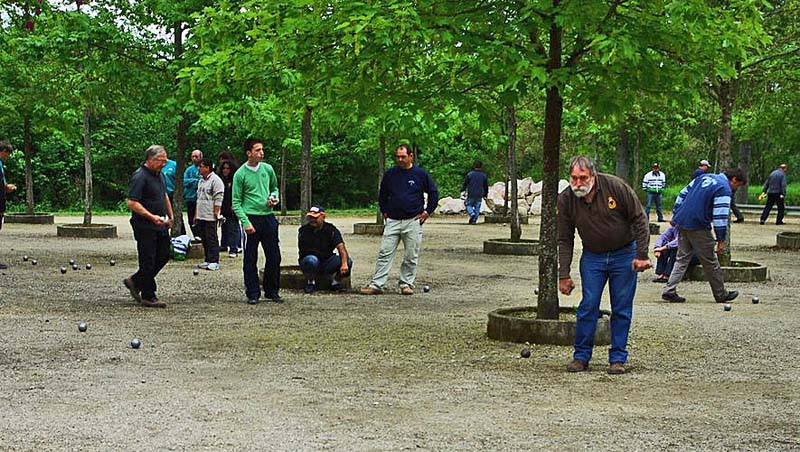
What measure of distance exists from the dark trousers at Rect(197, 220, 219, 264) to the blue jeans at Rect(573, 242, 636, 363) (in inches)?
381

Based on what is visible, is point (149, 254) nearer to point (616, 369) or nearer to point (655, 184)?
point (616, 369)

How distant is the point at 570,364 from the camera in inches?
371

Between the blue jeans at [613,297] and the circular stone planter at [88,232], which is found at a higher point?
the blue jeans at [613,297]

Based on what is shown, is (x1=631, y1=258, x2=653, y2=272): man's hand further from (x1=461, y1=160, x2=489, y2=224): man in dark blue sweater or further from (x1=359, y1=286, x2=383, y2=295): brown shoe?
(x1=461, y1=160, x2=489, y2=224): man in dark blue sweater

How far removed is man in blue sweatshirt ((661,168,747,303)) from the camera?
14.4 m

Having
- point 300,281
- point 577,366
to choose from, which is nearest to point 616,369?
point 577,366

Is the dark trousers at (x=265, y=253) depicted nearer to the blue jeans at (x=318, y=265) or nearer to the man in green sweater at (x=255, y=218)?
the man in green sweater at (x=255, y=218)

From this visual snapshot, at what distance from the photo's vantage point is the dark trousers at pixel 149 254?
13.5 metres

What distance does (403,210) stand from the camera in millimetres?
15297

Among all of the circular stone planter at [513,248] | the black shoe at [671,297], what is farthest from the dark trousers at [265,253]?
the circular stone planter at [513,248]

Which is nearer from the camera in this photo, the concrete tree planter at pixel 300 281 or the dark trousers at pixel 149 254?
the dark trousers at pixel 149 254

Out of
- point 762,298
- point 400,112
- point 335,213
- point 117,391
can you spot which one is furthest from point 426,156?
point 117,391

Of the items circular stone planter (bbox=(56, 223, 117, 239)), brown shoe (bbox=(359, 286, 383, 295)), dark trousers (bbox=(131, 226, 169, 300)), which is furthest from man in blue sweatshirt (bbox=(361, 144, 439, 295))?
circular stone planter (bbox=(56, 223, 117, 239))

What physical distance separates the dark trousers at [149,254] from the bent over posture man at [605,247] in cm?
562
